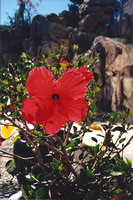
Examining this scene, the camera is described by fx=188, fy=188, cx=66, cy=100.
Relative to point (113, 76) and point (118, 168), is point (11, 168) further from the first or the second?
point (113, 76)

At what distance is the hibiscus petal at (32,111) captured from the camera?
0.50 metres

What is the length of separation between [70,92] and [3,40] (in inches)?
443

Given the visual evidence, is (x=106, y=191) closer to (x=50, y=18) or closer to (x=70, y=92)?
(x=70, y=92)

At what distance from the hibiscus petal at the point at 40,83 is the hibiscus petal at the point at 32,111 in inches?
1.1

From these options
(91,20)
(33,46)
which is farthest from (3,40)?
(91,20)

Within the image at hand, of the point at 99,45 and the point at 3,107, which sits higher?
the point at 99,45

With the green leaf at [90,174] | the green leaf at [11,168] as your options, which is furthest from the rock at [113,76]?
the green leaf at [90,174]

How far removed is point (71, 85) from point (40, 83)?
0.08 m

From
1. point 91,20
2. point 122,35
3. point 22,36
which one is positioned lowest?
point 122,35

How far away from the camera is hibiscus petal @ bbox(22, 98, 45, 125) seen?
503 millimetres

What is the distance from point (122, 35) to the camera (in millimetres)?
7012

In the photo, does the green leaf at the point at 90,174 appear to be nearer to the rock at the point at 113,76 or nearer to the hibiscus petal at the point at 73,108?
the hibiscus petal at the point at 73,108

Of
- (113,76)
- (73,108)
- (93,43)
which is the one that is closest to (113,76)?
(113,76)

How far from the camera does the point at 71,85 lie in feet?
1.59
